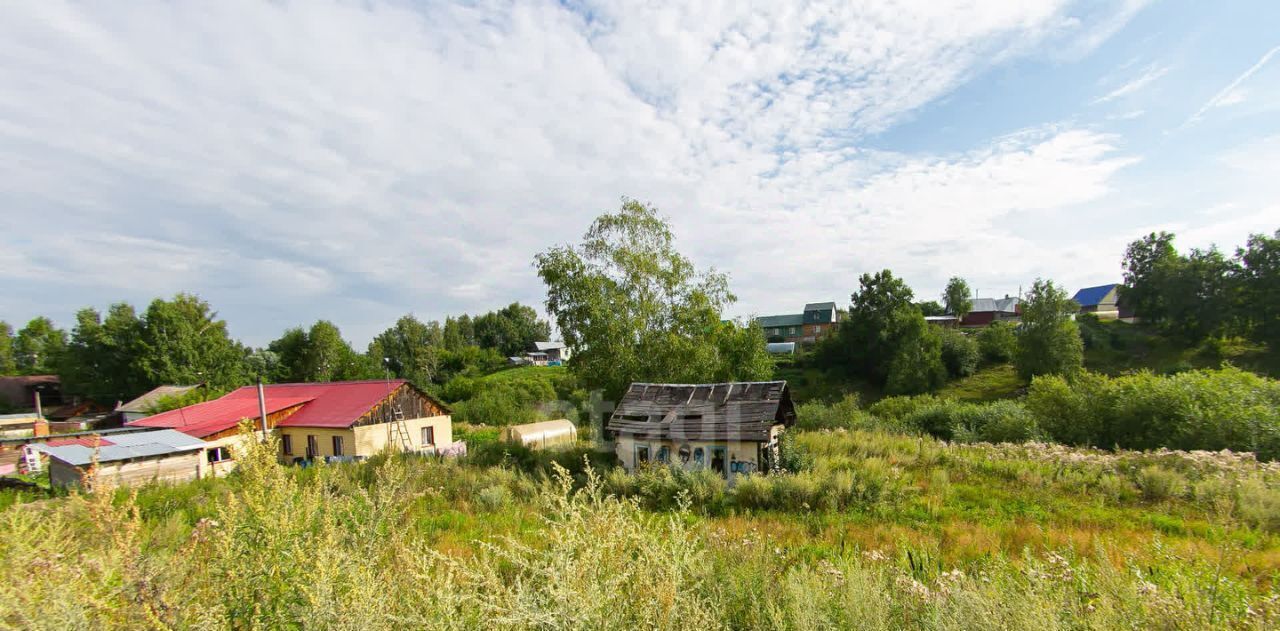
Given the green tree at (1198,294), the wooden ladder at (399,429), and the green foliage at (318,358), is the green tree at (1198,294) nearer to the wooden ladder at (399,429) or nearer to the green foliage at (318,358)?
the wooden ladder at (399,429)

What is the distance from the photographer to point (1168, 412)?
45.6 ft

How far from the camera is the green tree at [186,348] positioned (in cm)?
3691

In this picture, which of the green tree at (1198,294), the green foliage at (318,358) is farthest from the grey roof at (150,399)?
the green tree at (1198,294)

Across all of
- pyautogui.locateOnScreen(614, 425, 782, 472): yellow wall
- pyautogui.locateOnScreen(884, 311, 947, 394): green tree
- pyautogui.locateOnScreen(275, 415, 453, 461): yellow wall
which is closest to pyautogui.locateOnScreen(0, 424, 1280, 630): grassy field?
A: pyautogui.locateOnScreen(614, 425, 782, 472): yellow wall

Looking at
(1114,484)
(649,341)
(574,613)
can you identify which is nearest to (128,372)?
(649,341)

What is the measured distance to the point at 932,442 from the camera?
15.7 meters

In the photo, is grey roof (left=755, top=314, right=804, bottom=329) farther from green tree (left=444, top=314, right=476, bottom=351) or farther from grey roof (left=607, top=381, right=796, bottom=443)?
grey roof (left=607, top=381, right=796, bottom=443)

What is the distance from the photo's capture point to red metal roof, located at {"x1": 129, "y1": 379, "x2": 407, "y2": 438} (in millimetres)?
19766

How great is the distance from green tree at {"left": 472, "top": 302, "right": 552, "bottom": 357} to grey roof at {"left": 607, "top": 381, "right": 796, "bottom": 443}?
6051 cm

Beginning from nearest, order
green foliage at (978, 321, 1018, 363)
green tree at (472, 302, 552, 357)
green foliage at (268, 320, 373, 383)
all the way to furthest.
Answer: green foliage at (978, 321, 1018, 363), green foliage at (268, 320, 373, 383), green tree at (472, 302, 552, 357)

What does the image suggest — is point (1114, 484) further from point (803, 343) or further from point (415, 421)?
point (803, 343)

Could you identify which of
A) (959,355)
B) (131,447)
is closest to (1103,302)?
(959,355)

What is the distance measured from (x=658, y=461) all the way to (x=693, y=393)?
102 inches

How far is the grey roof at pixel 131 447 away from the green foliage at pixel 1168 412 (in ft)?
96.5
